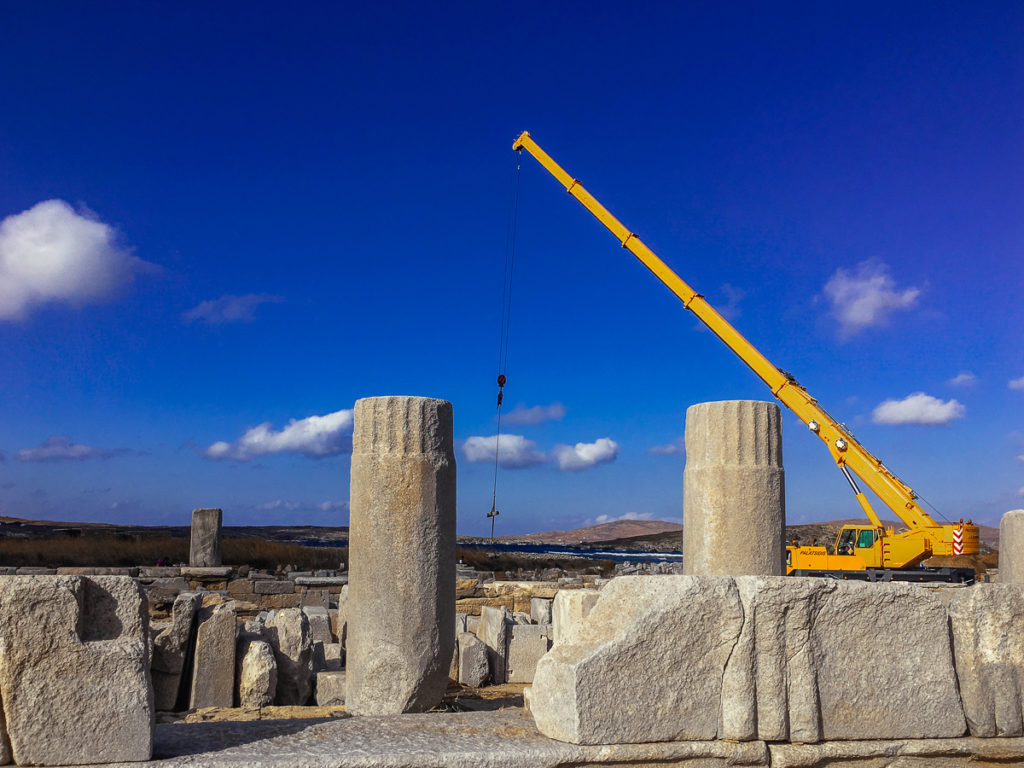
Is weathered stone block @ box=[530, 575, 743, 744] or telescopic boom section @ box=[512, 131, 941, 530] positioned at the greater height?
telescopic boom section @ box=[512, 131, 941, 530]

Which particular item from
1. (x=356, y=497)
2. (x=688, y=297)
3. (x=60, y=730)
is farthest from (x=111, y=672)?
(x=688, y=297)

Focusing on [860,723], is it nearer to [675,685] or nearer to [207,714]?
[675,685]

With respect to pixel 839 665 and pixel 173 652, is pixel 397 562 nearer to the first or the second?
pixel 173 652

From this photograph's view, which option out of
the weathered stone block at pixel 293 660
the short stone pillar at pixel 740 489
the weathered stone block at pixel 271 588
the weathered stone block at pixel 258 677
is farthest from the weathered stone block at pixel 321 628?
the weathered stone block at pixel 271 588

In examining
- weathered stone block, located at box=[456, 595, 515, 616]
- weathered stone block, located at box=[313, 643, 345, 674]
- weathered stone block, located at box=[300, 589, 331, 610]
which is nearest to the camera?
weathered stone block, located at box=[313, 643, 345, 674]

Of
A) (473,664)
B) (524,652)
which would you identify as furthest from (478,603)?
(473,664)

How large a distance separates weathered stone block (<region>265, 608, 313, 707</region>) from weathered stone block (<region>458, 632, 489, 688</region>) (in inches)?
62.2

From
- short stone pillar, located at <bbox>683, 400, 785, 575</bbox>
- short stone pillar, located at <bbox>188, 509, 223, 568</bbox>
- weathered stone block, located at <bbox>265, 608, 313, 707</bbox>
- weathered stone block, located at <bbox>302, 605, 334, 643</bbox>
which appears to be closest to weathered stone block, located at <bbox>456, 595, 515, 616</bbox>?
weathered stone block, located at <bbox>302, 605, 334, 643</bbox>

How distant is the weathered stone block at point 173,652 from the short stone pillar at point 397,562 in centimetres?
146

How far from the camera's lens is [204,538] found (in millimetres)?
15953

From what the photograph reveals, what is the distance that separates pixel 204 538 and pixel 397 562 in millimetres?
11451

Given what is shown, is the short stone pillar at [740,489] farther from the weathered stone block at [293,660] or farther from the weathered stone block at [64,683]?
the weathered stone block at [64,683]

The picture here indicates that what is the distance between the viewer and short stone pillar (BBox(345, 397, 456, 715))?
5.84 metres

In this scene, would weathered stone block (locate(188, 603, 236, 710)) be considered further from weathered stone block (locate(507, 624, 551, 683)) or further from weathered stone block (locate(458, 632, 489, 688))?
weathered stone block (locate(507, 624, 551, 683))
